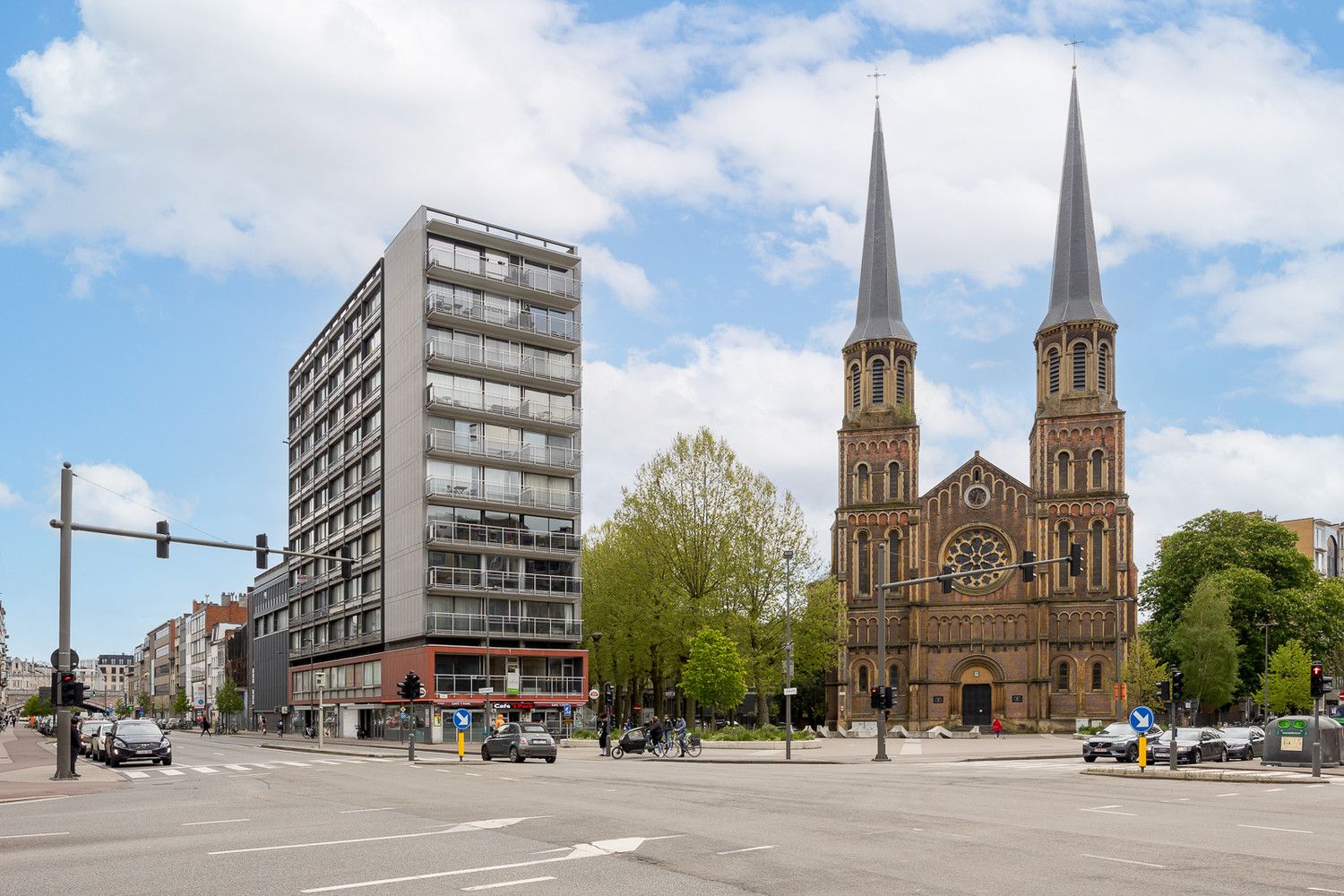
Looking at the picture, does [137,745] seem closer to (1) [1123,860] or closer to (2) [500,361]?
(2) [500,361]

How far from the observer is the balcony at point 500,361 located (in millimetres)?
64688

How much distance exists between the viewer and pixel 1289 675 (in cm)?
8100

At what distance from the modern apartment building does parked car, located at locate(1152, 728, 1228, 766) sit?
29.9 meters

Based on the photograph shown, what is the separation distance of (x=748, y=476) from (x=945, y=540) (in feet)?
86.4

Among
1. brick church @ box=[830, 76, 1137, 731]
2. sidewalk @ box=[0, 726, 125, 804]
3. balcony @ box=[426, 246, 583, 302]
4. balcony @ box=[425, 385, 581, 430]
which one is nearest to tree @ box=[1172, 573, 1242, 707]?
brick church @ box=[830, 76, 1137, 731]

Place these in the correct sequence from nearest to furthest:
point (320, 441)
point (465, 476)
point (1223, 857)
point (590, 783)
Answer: point (1223, 857) → point (590, 783) → point (465, 476) → point (320, 441)

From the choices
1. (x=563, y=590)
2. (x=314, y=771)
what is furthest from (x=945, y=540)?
(x=314, y=771)

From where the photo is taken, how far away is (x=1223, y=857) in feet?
45.4

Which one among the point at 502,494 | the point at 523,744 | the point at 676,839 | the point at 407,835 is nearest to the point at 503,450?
the point at 502,494

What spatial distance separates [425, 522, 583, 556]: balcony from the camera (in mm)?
63562

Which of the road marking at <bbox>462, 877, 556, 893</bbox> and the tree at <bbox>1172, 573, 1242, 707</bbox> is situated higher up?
the road marking at <bbox>462, 877, 556, 893</bbox>

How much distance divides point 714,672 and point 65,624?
107 ft

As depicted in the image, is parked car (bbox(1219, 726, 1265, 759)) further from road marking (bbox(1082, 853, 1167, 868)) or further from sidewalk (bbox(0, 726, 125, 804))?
sidewalk (bbox(0, 726, 125, 804))

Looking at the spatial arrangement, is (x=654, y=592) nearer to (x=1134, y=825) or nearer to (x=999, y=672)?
(x=999, y=672)
